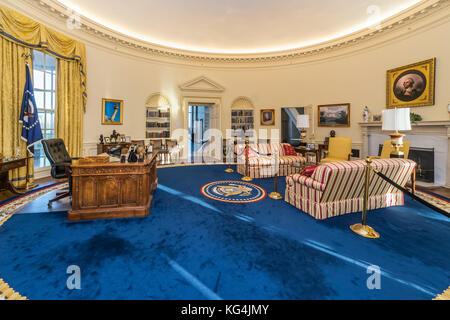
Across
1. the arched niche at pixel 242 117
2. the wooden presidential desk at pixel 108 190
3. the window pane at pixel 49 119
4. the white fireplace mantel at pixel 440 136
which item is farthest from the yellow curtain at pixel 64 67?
the white fireplace mantel at pixel 440 136

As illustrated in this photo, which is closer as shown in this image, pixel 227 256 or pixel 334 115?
pixel 227 256

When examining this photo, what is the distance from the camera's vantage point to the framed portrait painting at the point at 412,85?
5.63 metres

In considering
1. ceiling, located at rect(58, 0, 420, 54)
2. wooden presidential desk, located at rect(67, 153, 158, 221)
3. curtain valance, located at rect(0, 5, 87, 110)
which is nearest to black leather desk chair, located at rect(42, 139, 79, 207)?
wooden presidential desk, located at rect(67, 153, 158, 221)

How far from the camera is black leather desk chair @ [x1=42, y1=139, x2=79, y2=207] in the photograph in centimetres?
385

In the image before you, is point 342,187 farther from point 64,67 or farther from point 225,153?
point 64,67

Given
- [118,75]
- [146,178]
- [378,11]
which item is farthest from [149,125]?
[378,11]

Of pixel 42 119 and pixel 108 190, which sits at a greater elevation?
pixel 42 119

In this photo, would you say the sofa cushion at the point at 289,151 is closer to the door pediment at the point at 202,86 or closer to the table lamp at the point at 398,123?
the table lamp at the point at 398,123

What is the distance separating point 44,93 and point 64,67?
2.99 feet

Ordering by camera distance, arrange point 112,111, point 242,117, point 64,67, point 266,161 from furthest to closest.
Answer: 1. point 242,117
2. point 112,111
3. point 266,161
4. point 64,67

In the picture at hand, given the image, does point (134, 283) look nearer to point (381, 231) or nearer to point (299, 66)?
point (381, 231)

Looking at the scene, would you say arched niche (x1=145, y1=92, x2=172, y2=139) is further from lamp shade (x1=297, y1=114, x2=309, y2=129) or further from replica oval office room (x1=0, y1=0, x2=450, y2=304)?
lamp shade (x1=297, y1=114, x2=309, y2=129)

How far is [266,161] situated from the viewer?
6234mm

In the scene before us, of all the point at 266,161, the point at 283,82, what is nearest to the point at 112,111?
the point at 266,161
